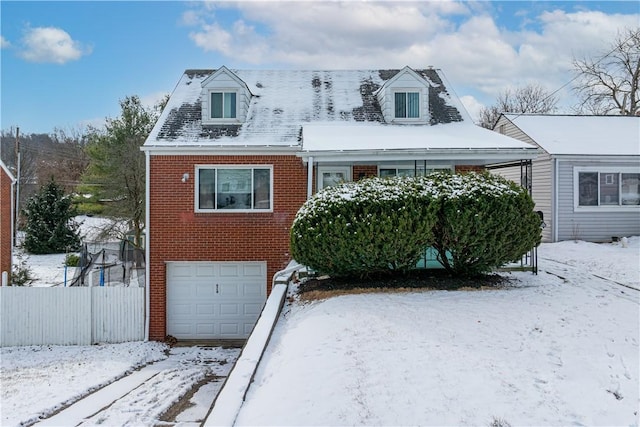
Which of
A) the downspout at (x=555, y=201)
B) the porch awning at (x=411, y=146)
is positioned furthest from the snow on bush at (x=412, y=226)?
the downspout at (x=555, y=201)

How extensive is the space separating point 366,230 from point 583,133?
13106mm

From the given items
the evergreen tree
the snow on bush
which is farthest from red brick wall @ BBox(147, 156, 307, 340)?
the evergreen tree

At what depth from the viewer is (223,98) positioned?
1363cm

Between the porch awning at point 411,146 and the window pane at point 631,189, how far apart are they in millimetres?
6978

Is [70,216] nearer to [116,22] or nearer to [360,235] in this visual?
[116,22]

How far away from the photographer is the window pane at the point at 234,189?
12.7 meters

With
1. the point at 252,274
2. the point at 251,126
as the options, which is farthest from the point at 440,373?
the point at 251,126

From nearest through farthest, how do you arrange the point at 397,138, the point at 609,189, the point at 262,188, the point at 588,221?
the point at 397,138 → the point at 262,188 → the point at 588,221 → the point at 609,189

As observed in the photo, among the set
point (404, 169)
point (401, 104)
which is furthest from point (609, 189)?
point (404, 169)

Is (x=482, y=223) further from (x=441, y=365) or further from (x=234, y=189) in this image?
(x=234, y=189)

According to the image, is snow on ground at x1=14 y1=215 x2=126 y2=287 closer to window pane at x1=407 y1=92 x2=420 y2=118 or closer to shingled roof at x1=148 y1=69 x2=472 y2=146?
shingled roof at x1=148 y1=69 x2=472 y2=146

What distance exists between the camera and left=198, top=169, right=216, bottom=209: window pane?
12.7m

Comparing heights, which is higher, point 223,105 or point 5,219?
point 223,105

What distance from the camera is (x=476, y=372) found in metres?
5.27
